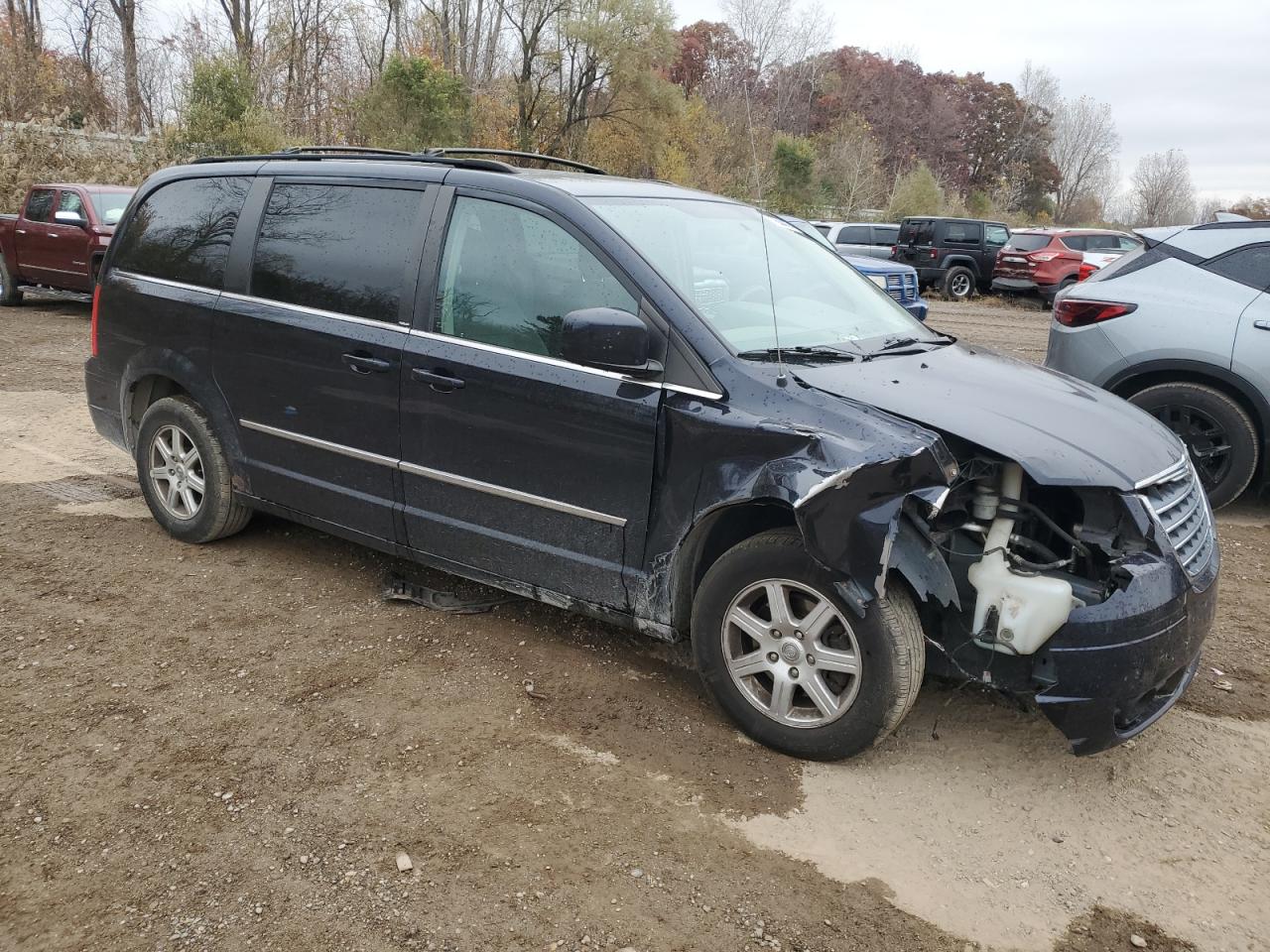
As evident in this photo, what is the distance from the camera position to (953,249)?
882 inches

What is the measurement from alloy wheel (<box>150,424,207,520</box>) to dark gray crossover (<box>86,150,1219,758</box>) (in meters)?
0.10

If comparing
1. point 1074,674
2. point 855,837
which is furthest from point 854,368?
point 855,837

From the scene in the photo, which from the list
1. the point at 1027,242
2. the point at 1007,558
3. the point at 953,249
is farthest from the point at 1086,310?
the point at 953,249

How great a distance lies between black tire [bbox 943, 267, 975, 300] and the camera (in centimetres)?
2253

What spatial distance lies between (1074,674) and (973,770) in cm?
56

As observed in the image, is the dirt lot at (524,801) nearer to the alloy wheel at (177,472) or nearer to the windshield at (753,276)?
the alloy wheel at (177,472)

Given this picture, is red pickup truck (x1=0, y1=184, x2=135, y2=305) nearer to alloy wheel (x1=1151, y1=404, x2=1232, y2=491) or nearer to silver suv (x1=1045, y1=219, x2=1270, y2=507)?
silver suv (x1=1045, y1=219, x2=1270, y2=507)

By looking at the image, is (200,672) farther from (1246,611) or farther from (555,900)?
(1246,611)

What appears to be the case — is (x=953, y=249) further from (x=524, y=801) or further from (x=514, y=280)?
(x=524, y=801)

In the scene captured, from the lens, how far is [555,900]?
261cm

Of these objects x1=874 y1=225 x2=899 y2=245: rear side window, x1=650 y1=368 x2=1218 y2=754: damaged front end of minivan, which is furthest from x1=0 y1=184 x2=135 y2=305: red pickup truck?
x1=874 y1=225 x2=899 y2=245: rear side window

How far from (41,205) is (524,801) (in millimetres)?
13897

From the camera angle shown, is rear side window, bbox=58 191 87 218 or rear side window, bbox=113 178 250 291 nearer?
rear side window, bbox=113 178 250 291

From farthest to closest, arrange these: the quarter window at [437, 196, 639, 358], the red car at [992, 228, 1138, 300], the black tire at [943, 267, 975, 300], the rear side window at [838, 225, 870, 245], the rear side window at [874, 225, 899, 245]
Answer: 1. the rear side window at [874, 225, 899, 245]
2. the rear side window at [838, 225, 870, 245]
3. the black tire at [943, 267, 975, 300]
4. the red car at [992, 228, 1138, 300]
5. the quarter window at [437, 196, 639, 358]
